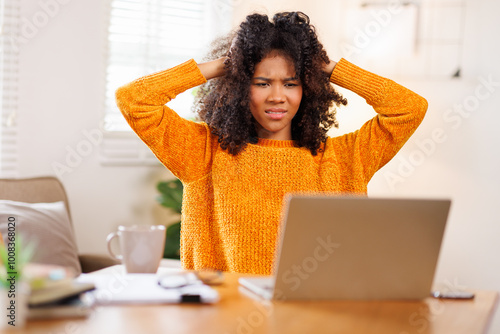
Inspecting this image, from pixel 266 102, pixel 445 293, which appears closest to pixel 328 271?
pixel 445 293

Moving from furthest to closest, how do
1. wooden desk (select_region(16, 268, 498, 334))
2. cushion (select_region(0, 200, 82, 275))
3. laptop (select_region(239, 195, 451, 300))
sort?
cushion (select_region(0, 200, 82, 275)), laptop (select_region(239, 195, 451, 300)), wooden desk (select_region(16, 268, 498, 334))

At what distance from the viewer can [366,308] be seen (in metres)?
1.01

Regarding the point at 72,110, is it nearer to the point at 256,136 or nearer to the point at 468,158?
the point at 256,136

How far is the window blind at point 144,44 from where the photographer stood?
3.00 metres

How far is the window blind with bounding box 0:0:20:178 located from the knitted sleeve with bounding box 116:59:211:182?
1.19m

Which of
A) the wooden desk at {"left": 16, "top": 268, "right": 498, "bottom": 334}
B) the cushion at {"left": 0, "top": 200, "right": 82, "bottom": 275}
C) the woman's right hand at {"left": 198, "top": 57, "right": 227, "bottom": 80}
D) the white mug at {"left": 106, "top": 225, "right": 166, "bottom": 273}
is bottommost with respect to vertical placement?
the cushion at {"left": 0, "top": 200, "right": 82, "bottom": 275}

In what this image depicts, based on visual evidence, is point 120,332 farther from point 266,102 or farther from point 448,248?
point 448,248

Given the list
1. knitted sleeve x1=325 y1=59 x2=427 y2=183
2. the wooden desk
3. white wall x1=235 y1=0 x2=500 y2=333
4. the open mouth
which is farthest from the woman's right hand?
white wall x1=235 y1=0 x2=500 y2=333

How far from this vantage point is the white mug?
1.12m

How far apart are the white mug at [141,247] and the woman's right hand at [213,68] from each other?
70 cm

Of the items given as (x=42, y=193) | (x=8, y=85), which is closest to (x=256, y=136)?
(x=42, y=193)

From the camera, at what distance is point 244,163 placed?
173 cm

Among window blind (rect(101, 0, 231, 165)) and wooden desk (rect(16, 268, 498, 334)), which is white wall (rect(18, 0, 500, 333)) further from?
wooden desk (rect(16, 268, 498, 334))

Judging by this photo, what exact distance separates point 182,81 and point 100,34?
4.49 feet
